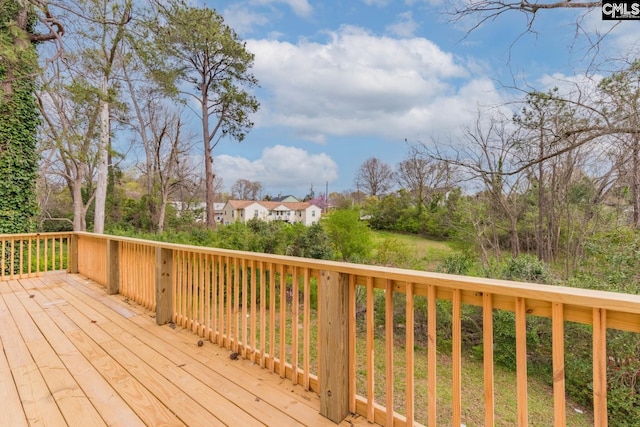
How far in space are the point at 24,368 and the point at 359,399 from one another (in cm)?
253

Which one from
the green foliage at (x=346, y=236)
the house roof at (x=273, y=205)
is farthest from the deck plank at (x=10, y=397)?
the house roof at (x=273, y=205)

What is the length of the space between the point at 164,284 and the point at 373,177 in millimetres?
23291

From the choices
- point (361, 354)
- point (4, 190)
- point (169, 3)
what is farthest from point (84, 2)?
point (361, 354)

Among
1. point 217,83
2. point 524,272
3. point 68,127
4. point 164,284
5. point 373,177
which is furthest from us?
point 373,177

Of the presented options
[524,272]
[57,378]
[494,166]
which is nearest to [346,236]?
[494,166]

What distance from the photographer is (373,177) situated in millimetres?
25578

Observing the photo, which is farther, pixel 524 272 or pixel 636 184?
pixel 524 272

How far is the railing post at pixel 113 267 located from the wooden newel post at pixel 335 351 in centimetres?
410

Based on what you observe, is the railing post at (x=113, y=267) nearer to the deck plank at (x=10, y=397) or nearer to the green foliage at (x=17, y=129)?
the deck plank at (x=10, y=397)

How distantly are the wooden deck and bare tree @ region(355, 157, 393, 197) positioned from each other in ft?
74.9

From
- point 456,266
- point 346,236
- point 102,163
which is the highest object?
point 102,163

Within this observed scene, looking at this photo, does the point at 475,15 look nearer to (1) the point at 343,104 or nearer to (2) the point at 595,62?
(2) the point at 595,62

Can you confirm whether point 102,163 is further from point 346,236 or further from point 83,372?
point 83,372

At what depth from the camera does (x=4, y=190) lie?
6730 mm
